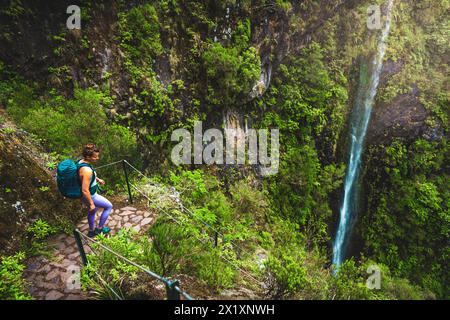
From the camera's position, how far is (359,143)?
13461 millimetres

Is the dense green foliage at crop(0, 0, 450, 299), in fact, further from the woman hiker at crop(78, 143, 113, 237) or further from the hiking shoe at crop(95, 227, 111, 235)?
the woman hiker at crop(78, 143, 113, 237)

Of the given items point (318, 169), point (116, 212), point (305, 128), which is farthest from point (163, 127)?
point (318, 169)

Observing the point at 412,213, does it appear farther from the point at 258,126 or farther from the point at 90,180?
the point at 90,180

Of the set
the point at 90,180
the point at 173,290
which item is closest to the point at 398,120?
the point at 90,180

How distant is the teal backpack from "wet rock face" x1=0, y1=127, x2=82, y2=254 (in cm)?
107

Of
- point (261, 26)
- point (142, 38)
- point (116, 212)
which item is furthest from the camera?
point (261, 26)

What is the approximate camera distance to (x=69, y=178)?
4254mm

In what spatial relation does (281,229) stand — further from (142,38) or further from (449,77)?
(449,77)

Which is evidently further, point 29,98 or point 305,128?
point 305,128

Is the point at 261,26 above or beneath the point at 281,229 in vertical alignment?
above

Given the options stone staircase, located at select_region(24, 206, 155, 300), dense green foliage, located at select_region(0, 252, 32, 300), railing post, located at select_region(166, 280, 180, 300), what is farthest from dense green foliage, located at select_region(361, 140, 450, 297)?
dense green foliage, located at select_region(0, 252, 32, 300)

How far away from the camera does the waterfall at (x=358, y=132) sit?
13.1 meters
